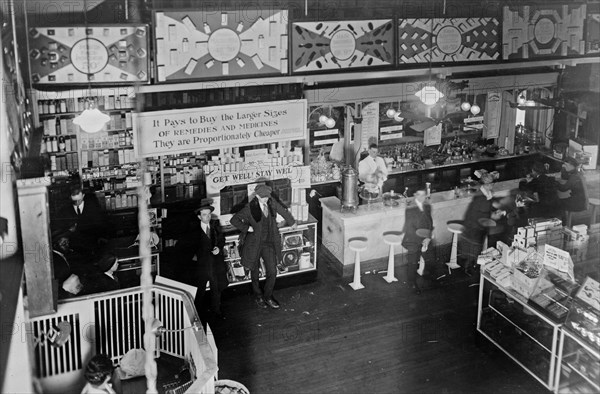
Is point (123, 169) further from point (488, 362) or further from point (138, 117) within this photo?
point (488, 362)

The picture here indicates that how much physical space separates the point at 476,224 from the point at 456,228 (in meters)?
0.52

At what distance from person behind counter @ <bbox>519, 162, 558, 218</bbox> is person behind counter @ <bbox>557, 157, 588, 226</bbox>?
170 mm

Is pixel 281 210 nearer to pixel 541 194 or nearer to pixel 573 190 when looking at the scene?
pixel 541 194

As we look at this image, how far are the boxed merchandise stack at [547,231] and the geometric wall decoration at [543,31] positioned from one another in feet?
14.3

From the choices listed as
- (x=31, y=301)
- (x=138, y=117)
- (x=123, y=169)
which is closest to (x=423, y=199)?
(x=138, y=117)

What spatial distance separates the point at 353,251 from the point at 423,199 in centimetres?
146

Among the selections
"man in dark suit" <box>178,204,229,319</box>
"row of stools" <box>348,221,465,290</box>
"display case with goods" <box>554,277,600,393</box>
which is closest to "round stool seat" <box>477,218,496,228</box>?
"row of stools" <box>348,221,465,290</box>

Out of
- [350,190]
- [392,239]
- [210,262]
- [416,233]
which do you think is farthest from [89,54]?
[416,233]

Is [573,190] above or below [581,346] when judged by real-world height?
above

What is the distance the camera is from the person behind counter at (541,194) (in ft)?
40.2

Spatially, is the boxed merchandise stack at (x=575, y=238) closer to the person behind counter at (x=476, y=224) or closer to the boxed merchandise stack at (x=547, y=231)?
the boxed merchandise stack at (x=547, y=231)

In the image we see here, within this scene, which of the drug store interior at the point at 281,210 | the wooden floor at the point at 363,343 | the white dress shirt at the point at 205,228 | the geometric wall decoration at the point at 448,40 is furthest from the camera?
the geometric wall decoration at the point at 448,40

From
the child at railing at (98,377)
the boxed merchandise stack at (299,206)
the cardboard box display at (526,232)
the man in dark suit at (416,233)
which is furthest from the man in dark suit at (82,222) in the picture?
the cardboard box display at (526,232)

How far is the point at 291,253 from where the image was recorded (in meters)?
11.1
